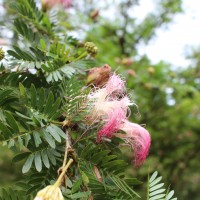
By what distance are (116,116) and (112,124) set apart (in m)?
0.02

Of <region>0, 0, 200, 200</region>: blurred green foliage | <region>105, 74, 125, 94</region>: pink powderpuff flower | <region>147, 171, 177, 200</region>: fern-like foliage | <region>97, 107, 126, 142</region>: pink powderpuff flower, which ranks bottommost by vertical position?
<region>0, 0, 200, 200</region>: blurred green foliage

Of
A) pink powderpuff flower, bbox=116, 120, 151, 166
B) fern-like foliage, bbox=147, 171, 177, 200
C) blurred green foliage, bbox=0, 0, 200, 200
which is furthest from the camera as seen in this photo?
blurred green foliage, bbox=0, 0, 200, 200

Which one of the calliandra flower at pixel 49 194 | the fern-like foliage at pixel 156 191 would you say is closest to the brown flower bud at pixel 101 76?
the fern-like foliage at pixel 156 191

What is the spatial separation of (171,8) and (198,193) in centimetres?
250

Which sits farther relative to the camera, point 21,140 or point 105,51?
point 105,51

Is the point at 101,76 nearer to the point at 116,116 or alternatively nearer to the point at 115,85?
the point at 115,85

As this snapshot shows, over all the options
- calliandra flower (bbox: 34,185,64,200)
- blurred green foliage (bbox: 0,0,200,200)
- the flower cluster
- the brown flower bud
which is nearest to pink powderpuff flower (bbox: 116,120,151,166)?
the flower cluster

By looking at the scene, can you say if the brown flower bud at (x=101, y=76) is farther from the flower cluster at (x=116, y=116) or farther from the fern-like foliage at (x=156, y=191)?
the fern-like foliage at (x=156, y=191)

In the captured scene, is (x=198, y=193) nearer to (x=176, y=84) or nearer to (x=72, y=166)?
(x=176, y=84)

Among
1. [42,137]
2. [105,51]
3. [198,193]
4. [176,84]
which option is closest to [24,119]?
[42,137]

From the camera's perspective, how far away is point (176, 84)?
2838 millimetres

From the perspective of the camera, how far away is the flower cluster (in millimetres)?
887

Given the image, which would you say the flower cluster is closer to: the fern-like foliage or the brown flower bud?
the brown flower bud

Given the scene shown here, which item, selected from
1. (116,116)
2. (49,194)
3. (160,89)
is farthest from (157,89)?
(49,194)
